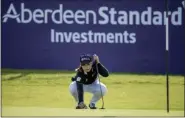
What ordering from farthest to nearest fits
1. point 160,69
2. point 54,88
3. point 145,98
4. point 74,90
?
point 160,69 < point 54,88 < point 145,98 < point 74,90

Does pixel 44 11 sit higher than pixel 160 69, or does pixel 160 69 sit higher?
pixel 44 11

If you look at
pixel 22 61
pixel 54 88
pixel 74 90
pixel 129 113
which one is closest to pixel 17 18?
pixel 22 61

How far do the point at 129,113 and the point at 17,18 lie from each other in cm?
643

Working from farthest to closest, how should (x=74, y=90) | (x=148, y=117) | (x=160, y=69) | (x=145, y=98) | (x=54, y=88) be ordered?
1. (x=160, y=69)
2. (x=54, y=88)
3. (x=145, y=98)
4. (x=74, y=90)
5. (x=148, y=117)

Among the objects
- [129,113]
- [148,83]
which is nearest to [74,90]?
[129,113]

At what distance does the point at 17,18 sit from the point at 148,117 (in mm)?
6740

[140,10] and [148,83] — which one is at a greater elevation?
[140,10]

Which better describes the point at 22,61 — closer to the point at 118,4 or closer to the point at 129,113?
the point at 118,4

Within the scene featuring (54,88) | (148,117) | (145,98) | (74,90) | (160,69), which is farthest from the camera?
(160,69)

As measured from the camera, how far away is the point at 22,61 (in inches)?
483

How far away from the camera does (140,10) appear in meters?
11.9

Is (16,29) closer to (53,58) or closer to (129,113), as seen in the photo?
(53,58)

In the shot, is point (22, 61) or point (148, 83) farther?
point (22, 61)

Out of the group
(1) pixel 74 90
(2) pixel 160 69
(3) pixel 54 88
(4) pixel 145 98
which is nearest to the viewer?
(1) pixel 74 90
